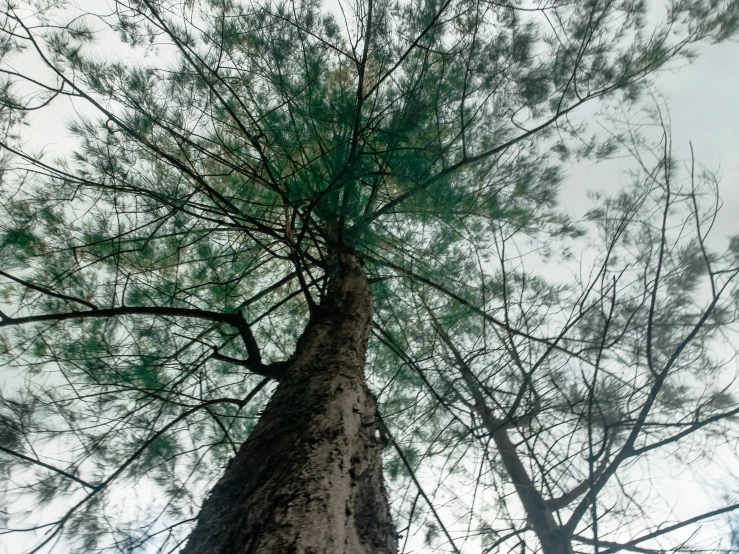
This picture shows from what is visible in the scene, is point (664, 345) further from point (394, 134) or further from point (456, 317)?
point (394, 134)

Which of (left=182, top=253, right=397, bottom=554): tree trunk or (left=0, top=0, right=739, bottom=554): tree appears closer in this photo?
(left=182, top=253, right=397, bottom=554): tree trunk

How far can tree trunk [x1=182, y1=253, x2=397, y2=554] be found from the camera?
79 centimetres

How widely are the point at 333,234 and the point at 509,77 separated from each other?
3.46 ft

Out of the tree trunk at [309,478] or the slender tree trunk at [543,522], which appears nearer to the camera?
the tree trunk at [309,478]

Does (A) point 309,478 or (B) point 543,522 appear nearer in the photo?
(A) point 309,478

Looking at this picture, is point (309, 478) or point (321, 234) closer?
point (309, 478)

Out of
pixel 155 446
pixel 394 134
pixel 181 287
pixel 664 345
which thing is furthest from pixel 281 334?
pixel 664 345

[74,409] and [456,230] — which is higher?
[456,230]

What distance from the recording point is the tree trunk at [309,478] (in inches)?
31.1

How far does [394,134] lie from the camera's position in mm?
1745

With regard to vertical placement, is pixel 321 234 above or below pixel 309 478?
above

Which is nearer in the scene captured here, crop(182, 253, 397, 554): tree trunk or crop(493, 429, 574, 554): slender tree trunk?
crop(182, 253, 397, 554): tree trunk

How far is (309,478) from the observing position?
3.00 feet

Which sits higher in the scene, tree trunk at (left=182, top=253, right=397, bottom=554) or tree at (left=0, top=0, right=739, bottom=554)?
tree at (left=0, top=0, right=739, bottom=554)
